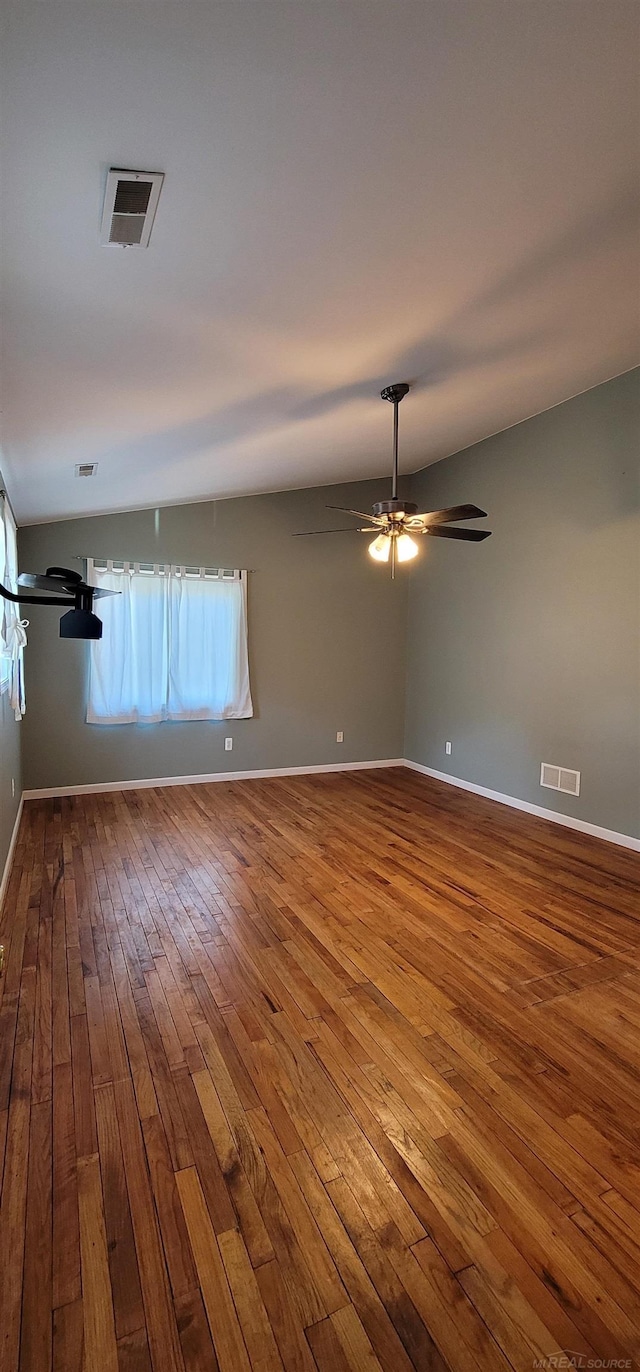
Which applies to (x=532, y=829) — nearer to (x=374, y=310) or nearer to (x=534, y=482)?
(x=534, y=482)

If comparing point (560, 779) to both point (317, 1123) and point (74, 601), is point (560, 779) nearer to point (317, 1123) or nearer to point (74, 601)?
point (317, 1123)

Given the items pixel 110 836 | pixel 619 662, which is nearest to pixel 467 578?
pixel 619 662

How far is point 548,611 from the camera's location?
15.5ft

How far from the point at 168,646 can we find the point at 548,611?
351 cm

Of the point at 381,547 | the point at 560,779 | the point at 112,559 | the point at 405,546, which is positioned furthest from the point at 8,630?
the point at 560,779

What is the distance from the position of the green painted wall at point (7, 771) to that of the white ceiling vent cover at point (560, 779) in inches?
159

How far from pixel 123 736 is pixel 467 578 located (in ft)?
12.2

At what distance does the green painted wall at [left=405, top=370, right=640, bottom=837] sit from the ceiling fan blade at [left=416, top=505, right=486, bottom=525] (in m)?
1.60

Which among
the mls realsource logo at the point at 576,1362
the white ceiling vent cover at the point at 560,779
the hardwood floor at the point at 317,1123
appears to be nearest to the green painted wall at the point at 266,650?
the hardwood floor at the point at 317,1123

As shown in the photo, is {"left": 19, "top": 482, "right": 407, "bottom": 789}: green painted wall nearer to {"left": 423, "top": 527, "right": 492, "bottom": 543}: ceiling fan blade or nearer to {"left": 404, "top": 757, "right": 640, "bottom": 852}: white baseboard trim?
{"left": 404, "top": 757, "right": 640, "bottom": 852}: white baseboard trim

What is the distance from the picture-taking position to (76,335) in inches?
76.8

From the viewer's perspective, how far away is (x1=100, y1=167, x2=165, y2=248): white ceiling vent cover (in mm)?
1360

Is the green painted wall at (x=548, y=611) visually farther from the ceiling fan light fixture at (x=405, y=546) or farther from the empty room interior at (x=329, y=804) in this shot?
the ceiling fan light fixture at (x=405, y=546)

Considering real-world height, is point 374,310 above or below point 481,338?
below
